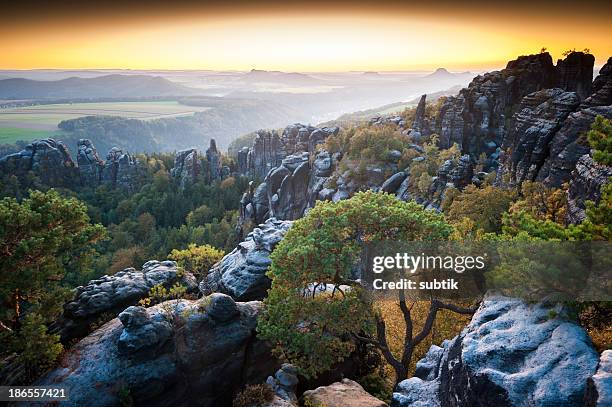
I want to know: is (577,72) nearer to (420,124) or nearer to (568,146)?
(420,124)

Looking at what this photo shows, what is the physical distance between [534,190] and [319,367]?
1194 inches

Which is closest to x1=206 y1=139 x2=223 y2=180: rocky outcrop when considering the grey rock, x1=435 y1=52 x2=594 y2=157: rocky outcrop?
x1=435 y1=52 x2=594 y2=157: rocky outcrop

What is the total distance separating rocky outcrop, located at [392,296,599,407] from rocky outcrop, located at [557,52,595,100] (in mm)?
78747

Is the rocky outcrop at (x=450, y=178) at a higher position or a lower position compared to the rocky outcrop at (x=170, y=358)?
higher

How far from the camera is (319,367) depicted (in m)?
25.2

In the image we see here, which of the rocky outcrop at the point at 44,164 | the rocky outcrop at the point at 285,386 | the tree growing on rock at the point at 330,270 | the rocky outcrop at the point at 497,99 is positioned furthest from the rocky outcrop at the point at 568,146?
the rocky outcrop at the point at 44,164

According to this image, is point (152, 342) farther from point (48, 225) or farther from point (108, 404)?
point (48, 225)

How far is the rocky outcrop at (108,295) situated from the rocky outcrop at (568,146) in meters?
38.7

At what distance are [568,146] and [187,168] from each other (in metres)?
150

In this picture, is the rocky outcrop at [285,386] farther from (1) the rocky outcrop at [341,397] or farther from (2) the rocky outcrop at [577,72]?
(2) the rocky outcrop at [577,72]

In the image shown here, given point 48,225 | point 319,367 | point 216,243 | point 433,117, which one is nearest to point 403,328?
point 319,367

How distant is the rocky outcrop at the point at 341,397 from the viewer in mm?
24281

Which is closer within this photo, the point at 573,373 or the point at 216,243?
the point at 573,373

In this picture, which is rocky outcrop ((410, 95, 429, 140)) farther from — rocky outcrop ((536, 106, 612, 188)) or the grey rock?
rocky outcrop ((536, 106, 612, 188))
